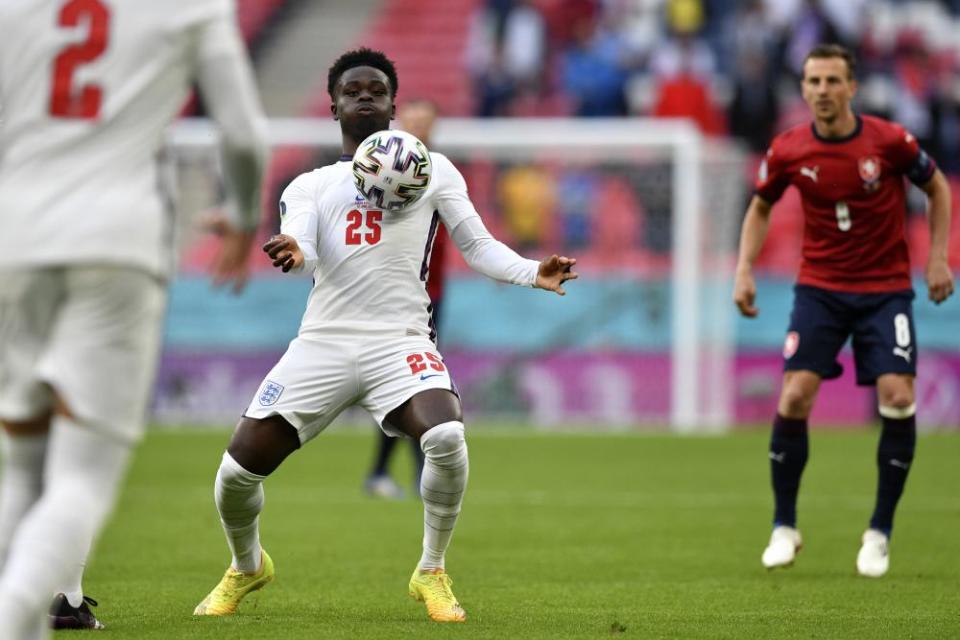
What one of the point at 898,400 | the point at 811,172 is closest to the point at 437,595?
the point at 898,400

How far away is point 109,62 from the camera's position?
4375 mm

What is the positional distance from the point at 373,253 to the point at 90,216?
7.64ft

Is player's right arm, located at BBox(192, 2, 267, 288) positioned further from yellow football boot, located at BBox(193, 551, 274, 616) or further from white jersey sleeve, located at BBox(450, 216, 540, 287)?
yellow football boot, located at BBox(193, 551, 274, 616)

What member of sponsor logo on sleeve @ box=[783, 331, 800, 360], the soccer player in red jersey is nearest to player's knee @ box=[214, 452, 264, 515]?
the soccer player in red jersey

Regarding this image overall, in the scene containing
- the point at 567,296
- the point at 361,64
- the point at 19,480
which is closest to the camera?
the point at 19,480

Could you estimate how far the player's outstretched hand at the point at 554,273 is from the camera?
20.4 ft

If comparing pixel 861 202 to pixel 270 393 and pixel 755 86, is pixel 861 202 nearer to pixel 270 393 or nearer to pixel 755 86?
pixel 270 393

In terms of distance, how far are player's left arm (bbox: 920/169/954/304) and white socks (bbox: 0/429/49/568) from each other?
201 inches

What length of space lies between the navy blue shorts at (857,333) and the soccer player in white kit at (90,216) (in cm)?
451

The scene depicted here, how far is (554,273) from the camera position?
6262 millimetres

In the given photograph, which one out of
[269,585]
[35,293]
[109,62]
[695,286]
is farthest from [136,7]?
[695,286]

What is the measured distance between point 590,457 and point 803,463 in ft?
25.3

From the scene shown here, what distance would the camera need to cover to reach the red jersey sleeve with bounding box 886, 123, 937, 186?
333 inches

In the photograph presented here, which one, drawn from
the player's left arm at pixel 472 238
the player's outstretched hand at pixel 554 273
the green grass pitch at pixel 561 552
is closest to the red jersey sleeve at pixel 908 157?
the green grass pitch at pixel 561 552
